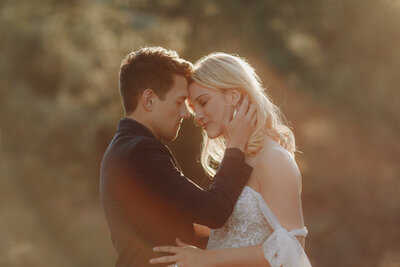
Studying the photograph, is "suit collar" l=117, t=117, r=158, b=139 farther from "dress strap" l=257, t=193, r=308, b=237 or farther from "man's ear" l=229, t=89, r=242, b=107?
"dress strap" l=257, t=193, r=308, b=237

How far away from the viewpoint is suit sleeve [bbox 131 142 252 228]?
270 centimetres

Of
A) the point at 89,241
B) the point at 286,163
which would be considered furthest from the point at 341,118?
the point at 286,163

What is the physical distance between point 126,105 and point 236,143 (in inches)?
26.2

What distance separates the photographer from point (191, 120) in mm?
10180

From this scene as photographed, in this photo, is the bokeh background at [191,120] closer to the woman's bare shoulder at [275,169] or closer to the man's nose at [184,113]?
the man's nose at [184,113]

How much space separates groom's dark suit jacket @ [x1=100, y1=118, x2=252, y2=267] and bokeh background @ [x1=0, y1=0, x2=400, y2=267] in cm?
749

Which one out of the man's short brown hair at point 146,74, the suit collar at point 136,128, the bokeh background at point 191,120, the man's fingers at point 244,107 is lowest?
the bokeh background at point 191,120

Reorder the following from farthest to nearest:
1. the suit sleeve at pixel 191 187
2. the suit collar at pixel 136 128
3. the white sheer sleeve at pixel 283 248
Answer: the suit collar at pixel 136 128, the white sheer sleeve at pixel 283 248, the suit sleeve at pixel 191 187

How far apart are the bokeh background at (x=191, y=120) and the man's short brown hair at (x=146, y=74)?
7.24 meters

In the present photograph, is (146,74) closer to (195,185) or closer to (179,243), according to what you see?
(195,185)

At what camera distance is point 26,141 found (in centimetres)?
1529

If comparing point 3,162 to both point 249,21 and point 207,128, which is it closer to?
point 249,21

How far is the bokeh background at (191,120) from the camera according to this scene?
33.6 ft

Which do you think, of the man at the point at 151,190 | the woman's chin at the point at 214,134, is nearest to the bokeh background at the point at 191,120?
the woman's chin at the point at 214,134
